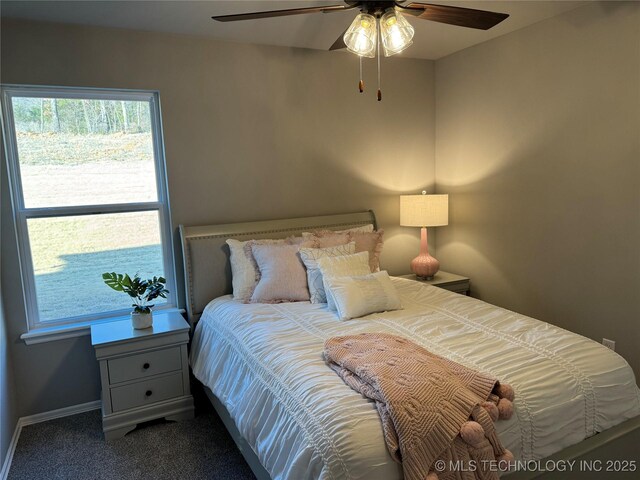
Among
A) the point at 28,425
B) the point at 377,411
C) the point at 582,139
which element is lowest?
the point at 28,425

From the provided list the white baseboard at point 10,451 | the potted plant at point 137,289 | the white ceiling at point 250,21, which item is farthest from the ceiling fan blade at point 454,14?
the white baseboard at point 10,451

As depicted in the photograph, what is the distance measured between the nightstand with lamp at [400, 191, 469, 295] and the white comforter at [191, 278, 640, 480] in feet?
3.11

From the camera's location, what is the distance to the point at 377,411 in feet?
5.16

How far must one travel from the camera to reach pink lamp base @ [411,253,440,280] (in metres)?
3.62

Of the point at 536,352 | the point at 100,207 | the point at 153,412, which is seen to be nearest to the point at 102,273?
the point at 100,207

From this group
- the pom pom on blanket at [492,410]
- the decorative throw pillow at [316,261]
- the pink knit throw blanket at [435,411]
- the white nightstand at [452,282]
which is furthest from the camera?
the white nightstand at [452,282]

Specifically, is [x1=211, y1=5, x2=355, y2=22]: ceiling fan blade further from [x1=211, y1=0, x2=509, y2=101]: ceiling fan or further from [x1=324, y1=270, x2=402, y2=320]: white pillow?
[x1=324, y1=270, x2=402, y2=320]: white pillow

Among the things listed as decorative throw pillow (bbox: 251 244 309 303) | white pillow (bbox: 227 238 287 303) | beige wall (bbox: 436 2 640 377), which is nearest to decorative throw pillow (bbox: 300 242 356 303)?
decorative throw pillow (bbox: 251 244 309 303)

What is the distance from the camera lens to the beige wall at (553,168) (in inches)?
104

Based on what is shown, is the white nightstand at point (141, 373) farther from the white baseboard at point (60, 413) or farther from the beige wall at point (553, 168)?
the beige wall at point (553, 168)

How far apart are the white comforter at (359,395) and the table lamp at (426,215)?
3.13 ft

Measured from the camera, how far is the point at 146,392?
2.77 meters

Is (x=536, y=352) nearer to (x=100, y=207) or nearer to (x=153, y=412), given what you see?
Result: (x=153, y=412)

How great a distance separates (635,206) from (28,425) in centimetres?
390
